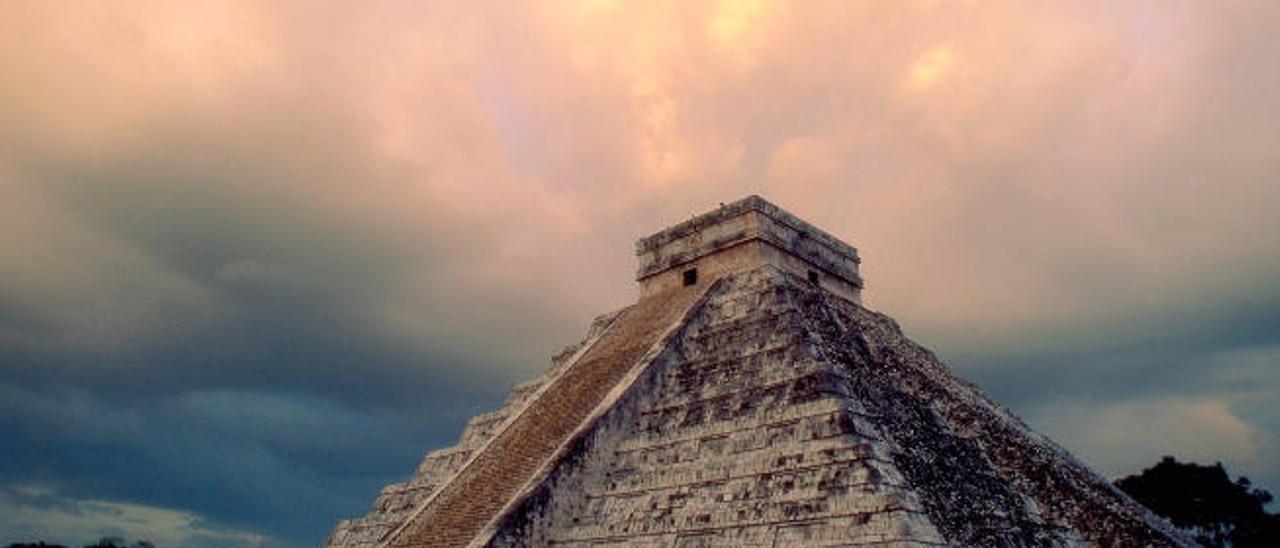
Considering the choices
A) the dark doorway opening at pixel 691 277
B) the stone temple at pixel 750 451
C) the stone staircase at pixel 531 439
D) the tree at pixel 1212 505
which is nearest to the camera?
the stone temple at pixel 750 451

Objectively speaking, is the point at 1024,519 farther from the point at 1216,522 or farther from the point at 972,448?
the point at 1216,522

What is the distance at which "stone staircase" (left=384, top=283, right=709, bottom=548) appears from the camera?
41.4 ft

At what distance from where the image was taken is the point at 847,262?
19.8 m

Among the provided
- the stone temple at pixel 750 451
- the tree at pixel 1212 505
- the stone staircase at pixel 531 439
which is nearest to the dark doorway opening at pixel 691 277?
the stone temple at pixel 750 451

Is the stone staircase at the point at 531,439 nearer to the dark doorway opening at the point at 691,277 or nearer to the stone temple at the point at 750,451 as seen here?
the stone temple at the point at 750,451

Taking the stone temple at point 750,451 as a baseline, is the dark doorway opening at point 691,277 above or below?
above

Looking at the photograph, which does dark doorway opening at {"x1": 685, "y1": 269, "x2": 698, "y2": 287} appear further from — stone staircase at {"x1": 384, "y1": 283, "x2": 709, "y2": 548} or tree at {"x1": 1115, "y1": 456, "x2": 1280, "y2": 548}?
tree at {"x1": 1115, "y1": 456, "x2": 1280, "y2": 548}

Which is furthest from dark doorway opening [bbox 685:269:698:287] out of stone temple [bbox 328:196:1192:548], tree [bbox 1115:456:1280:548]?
tree [bbox 1115:456:1280:548]

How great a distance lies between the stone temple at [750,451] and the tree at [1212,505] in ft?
56.6

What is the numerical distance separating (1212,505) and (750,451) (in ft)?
87.5

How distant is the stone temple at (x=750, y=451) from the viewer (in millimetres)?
10562

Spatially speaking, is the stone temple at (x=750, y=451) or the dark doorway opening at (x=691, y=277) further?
the dark doorway opening at (x=691, y=277)

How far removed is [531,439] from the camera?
14047 mm

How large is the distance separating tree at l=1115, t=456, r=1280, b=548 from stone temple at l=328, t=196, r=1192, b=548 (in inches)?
680
